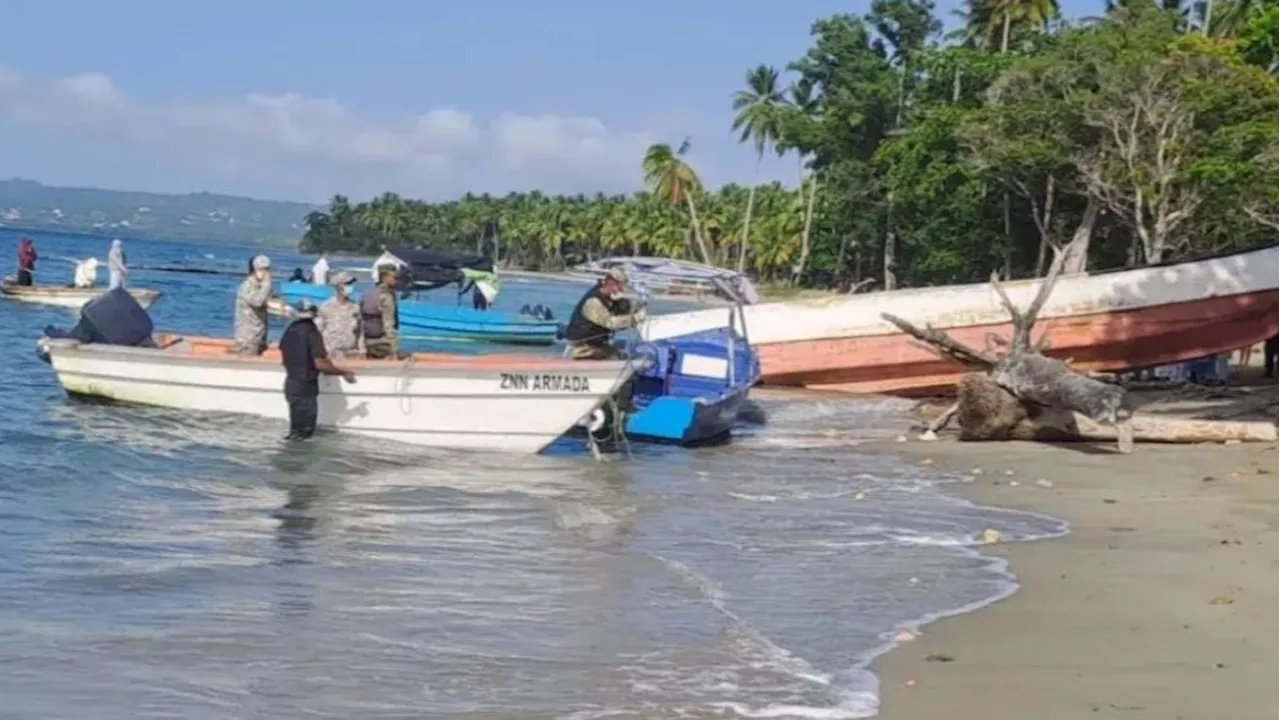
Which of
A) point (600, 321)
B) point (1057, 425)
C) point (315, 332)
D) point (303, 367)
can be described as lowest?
point (1057, 425)

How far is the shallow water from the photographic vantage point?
673 cm

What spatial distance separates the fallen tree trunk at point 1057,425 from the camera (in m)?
16.0

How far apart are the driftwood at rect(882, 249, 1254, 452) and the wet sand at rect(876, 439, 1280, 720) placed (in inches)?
83.3

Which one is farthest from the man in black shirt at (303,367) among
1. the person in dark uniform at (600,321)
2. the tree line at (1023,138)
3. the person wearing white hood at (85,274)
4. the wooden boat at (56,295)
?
the person wearing white hood at (85,274)

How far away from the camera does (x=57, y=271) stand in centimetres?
7156

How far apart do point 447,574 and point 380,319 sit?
7.06 meters

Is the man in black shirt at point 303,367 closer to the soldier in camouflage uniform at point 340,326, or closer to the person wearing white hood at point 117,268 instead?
the soldier in camouflage uniform at point 340,326

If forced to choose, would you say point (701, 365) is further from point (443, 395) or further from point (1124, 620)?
point (1124, 620)

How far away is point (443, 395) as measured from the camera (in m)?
15.4

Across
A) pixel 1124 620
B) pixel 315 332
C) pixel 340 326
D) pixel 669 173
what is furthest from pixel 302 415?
pixel 669 173

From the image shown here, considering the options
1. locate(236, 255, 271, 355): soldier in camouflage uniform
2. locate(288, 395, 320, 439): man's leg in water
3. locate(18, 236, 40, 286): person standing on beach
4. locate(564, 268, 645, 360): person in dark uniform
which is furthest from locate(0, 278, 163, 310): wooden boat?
locate(288, 395, 320, 439): man's leg in water

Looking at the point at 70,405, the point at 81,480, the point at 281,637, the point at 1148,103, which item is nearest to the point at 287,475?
the point at 81,480

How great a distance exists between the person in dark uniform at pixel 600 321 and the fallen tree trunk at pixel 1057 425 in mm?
4053

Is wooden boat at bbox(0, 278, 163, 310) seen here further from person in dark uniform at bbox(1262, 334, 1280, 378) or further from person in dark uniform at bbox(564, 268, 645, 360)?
person in dark uniform at bbox(1262, 334, 1280, 378)
